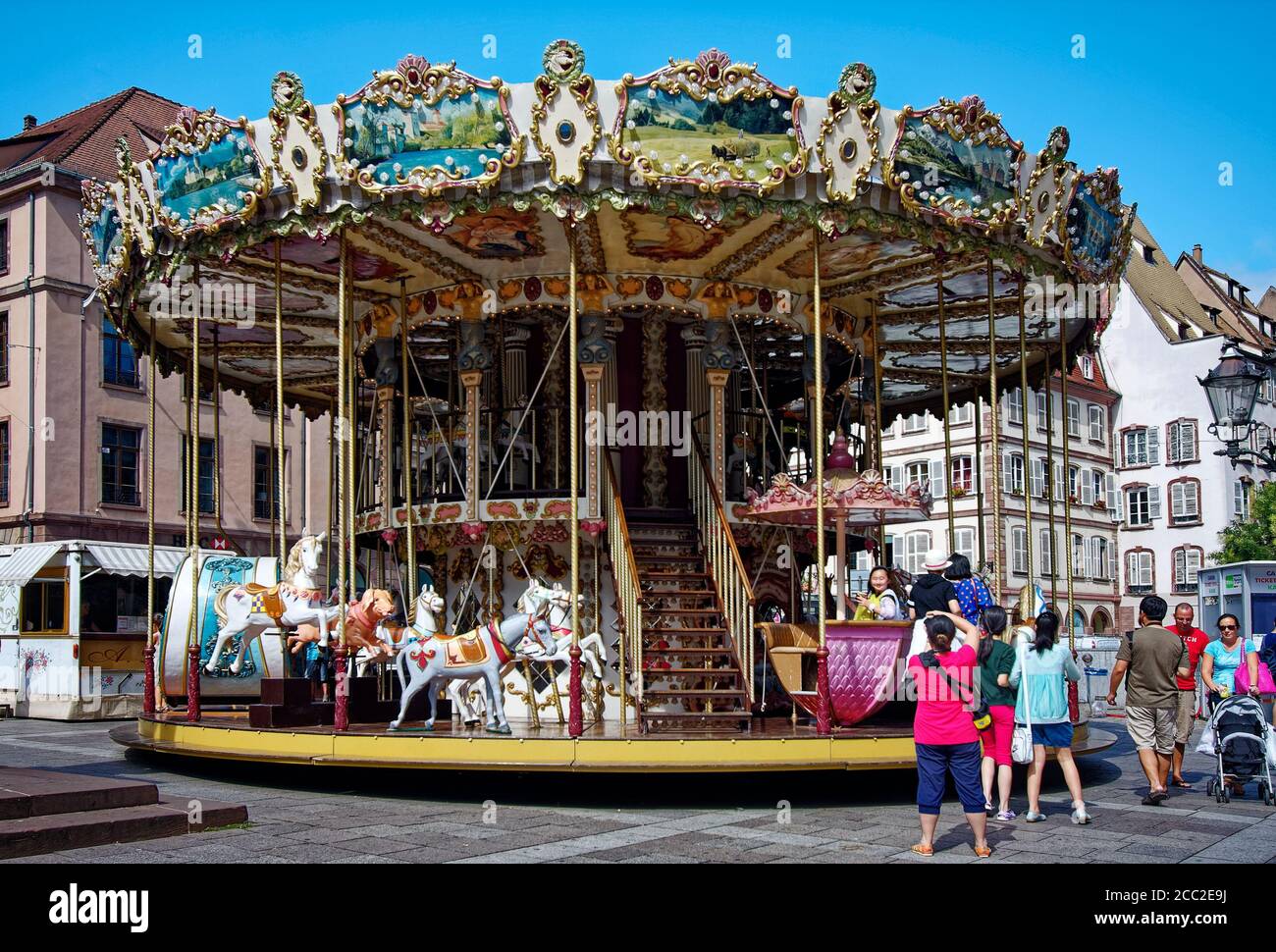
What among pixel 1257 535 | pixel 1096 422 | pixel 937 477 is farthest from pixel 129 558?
pixel 1096 422

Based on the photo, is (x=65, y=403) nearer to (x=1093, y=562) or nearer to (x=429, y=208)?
(x=429, y=208)

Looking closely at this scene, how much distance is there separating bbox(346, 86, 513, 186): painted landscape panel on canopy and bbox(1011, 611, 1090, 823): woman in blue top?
699cm

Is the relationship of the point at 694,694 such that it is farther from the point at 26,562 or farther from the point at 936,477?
the point at 936,477

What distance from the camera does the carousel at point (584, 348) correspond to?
13.7 metres

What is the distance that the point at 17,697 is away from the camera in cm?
2800

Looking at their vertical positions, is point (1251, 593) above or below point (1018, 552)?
below

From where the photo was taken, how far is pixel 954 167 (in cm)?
1458

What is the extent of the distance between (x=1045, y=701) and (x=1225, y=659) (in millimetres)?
3507

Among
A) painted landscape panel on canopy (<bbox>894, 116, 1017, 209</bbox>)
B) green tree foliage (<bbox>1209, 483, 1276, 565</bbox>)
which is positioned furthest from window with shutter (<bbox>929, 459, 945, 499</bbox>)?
painted landscape panel on canopy (<bbox>894, 116, 1017, 209</bbox>)

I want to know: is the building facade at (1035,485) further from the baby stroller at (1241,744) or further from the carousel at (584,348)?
the baby stroller at (1241,744)

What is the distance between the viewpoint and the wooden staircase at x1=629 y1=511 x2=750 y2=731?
1478cm

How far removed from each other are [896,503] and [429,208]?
613 centimetres

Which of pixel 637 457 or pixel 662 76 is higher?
pixel 662 76
